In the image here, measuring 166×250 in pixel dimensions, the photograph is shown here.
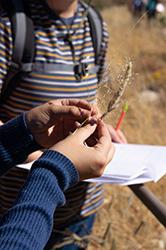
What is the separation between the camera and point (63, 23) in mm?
1676

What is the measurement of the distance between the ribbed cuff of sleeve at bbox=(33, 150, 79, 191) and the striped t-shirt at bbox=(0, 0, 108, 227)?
2.10 feet

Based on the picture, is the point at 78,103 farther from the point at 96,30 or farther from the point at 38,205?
the point at 96,30

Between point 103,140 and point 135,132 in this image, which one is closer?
point 103,140

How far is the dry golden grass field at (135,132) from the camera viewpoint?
1384mm

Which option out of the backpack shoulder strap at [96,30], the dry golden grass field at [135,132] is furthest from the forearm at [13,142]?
the backpack shoulder strap at [96,30]

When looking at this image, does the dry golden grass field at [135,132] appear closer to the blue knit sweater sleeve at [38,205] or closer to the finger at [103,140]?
the finger at [103,140]

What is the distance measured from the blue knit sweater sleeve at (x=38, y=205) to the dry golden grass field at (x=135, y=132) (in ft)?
0.98

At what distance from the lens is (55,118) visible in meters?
1.18

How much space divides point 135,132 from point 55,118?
2809 mm

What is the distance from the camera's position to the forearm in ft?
4.14

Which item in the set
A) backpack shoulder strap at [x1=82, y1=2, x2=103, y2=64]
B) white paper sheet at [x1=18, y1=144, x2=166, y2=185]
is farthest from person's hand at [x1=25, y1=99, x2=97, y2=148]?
backpack shoulder strap at [x1=82, y1=2, x2=103, y2=64]

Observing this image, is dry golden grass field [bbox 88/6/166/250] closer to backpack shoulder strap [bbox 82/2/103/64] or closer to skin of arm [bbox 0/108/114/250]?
backpack shoulder strap [bbox 82/2/103/64]

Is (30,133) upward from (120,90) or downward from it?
downward

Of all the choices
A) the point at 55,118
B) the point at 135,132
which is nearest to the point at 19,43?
the point at 55,118
